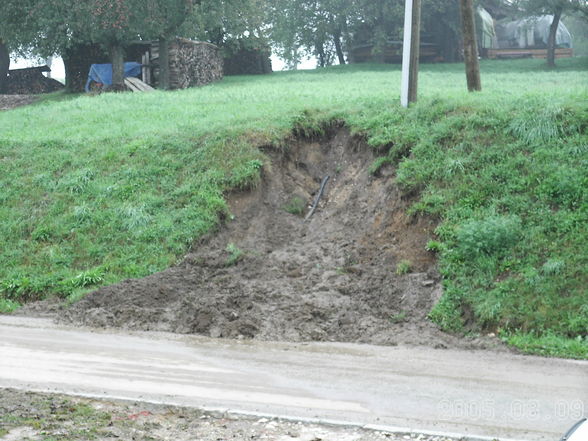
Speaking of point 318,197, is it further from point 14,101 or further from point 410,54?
point 14,101

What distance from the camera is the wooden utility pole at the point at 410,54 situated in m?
17.9

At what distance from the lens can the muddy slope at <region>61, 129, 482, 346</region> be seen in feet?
38.8

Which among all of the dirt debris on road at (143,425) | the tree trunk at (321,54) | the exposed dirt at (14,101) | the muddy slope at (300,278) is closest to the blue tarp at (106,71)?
the exposed dirt at (14,101)

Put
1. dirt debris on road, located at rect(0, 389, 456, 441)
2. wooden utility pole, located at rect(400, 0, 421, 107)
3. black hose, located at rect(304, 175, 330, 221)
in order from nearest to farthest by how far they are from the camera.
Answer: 1. dirt debris on road, located at rect(0, 389, 456, 441)
2. black hose, located at rect(304, 175, 330, 221)
3. wooden utility pole, located at rect(400, 0, 421, 107)

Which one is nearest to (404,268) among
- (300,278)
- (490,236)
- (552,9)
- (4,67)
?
(490,236)

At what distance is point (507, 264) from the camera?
1178 centimetres

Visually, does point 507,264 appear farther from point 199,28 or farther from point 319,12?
point 319,12

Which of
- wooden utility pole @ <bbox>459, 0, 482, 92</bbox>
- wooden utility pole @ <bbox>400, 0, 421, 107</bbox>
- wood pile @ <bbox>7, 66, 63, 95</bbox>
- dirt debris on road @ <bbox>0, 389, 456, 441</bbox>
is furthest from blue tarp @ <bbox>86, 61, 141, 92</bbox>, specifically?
dirt debris on road @ <bbox>0, 389, 456, 441</bbox>

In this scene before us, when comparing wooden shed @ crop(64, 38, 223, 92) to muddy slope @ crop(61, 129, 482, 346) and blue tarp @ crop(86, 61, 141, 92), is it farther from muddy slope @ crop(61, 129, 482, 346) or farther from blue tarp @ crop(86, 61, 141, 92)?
muddy slope @ crop(61, 129, 482, 346)

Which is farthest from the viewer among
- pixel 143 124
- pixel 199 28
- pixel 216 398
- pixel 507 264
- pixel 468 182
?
pixel 199 28

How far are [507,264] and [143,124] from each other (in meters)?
12.3

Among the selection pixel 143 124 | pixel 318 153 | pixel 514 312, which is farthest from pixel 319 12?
pixel 514 312

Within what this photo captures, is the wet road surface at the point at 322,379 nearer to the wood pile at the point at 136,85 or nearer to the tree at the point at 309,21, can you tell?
the wood pile at the point at 136,85

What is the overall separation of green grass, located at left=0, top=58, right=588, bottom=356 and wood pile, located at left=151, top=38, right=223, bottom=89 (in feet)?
42.2
